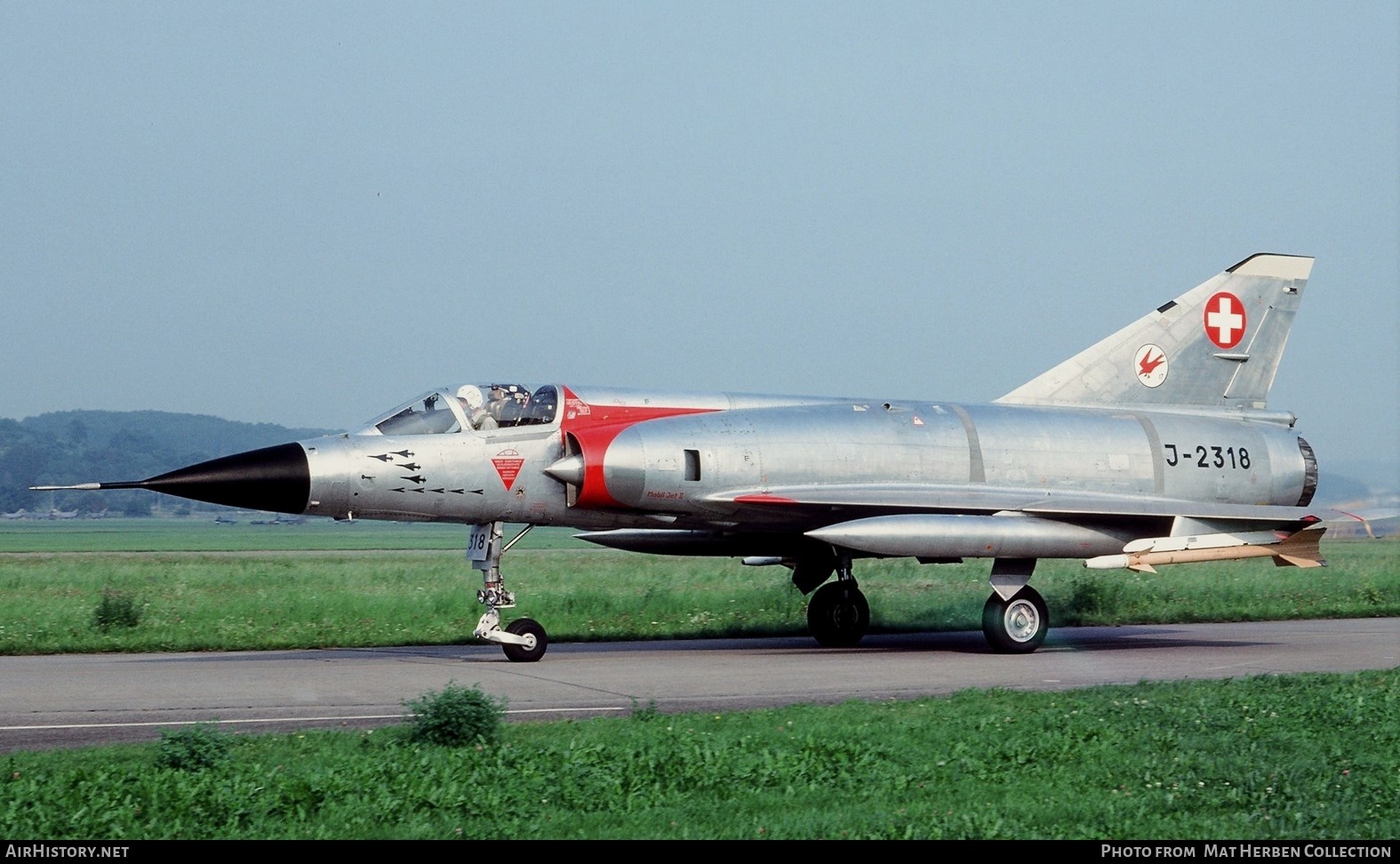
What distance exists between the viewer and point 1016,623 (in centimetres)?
1650

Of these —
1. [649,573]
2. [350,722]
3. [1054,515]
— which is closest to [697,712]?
[350,722]

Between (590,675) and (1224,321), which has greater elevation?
(1224,321)

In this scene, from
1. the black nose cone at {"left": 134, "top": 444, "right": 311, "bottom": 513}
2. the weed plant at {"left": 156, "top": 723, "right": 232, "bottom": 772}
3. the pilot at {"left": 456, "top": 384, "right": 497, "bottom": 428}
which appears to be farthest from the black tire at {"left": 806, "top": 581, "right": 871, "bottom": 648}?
the weed plant at {"left": 156, "top": 723, "right": 232, "bottom": 772}

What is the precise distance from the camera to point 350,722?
10.4 meters

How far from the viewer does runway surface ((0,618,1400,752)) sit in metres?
10.9

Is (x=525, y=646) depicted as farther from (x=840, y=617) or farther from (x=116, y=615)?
(x=116, y=615)

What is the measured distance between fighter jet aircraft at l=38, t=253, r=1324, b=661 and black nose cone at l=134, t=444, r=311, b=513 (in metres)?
0.02

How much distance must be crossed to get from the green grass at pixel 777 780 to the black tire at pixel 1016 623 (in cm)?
639

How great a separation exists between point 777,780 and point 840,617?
1002 centimetres

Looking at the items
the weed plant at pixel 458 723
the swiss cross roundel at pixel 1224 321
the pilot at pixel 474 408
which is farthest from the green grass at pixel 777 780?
the swiss cross roundel at pixel 1224 321

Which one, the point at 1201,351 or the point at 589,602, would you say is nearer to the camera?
the point at 1201,351

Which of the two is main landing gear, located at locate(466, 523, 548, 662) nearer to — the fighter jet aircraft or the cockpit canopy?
the fighter jet aircraft

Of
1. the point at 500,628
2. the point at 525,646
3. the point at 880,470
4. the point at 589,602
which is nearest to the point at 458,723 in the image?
the point at 525,646
